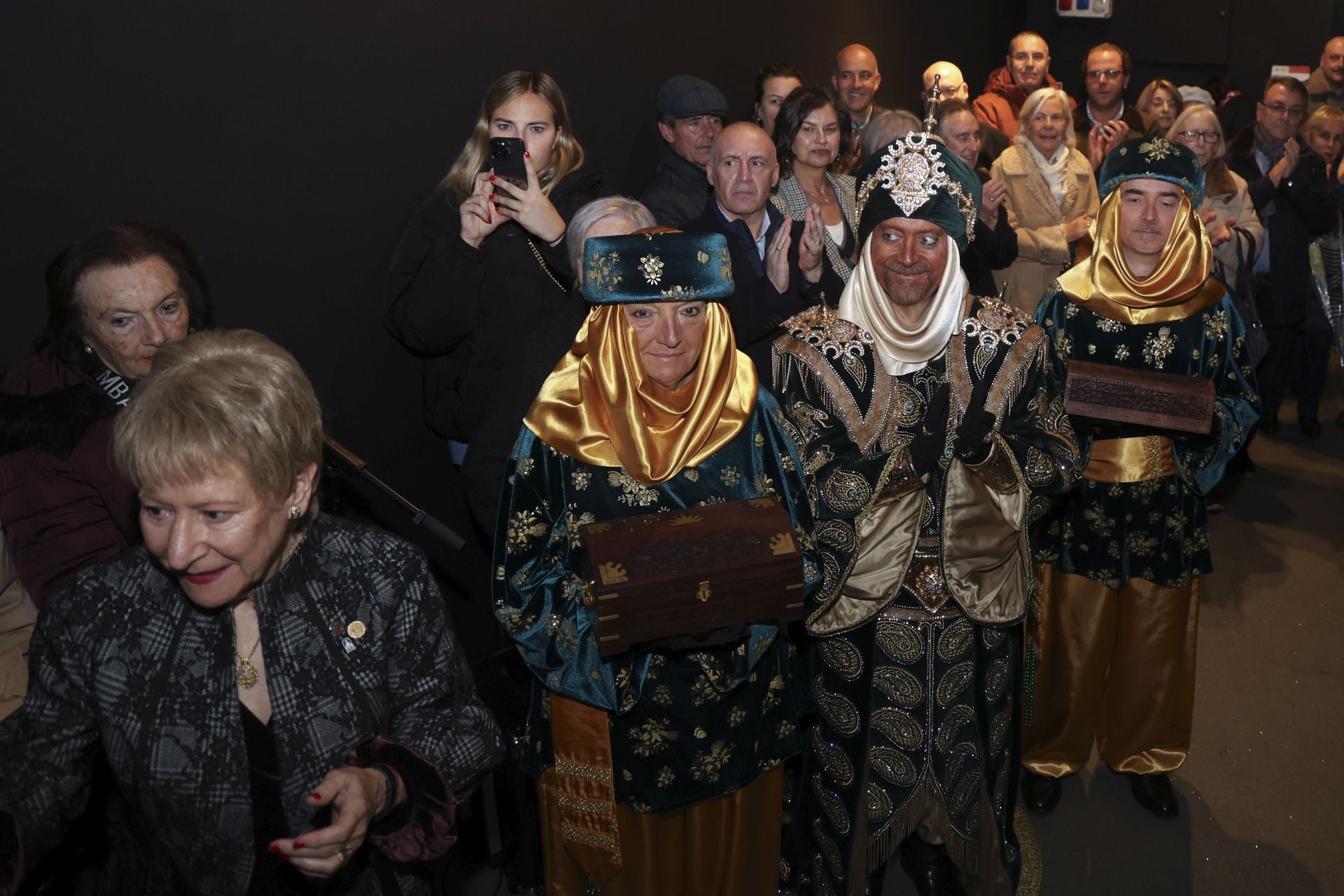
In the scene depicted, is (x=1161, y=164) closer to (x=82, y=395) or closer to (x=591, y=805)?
(x=591, y=805)

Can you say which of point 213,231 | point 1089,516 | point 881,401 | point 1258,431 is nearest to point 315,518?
point 881,401

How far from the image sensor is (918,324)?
8.82ft

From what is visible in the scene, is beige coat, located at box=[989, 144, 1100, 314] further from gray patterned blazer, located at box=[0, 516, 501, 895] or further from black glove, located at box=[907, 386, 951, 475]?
gray patterned blazer, located at box=[0, 516, 501, 895]

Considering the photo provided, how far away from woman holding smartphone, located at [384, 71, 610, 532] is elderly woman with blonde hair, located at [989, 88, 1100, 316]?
248 centimetres

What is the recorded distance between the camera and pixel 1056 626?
345cm

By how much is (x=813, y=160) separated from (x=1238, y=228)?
2.59m

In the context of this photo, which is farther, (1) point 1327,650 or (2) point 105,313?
(1) point 1327,650

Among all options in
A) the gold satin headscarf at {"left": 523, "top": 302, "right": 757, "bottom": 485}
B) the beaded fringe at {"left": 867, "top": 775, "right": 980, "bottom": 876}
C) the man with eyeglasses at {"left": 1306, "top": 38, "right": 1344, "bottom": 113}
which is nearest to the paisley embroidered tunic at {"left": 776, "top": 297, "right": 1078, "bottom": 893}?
the beaded fringe at {"left": 867, "top": 775, "right": 980, "bottom": 876}

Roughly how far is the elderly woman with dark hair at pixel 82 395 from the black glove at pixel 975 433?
1818 mm

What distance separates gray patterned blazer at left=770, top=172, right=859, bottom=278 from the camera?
4.22m

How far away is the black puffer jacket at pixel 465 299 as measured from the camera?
3.34m

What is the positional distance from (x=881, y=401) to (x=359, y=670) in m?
1.44

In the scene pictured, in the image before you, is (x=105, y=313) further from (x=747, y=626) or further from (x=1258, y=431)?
(x=1258, y=431)

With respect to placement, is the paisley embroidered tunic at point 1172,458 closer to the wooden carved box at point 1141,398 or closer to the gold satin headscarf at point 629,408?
the wooden carved box at point 1141,398
